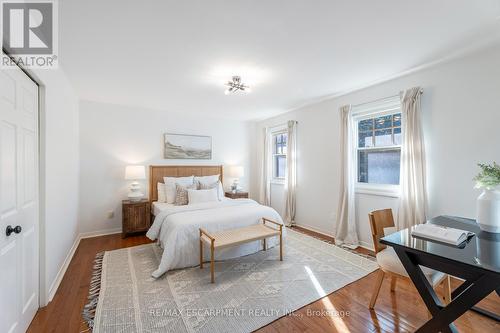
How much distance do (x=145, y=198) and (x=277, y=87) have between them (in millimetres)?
3226

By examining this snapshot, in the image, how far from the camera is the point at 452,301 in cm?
127

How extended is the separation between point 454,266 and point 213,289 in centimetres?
197

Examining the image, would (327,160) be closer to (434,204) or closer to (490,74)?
(434,204)

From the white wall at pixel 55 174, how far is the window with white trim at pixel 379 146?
3.96 metres

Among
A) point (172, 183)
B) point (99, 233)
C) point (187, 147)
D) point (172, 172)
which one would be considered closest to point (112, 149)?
point (172, 172)

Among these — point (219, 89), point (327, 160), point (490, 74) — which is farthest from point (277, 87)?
point (490, 74)

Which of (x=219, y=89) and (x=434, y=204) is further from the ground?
(x=219, y=89)

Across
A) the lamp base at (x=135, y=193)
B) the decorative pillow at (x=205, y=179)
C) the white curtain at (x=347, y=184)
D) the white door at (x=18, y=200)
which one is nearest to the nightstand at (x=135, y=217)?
the lamp base at (x=135, y=193)

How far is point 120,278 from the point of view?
245cm

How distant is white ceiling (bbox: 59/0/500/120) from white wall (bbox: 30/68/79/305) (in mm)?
397

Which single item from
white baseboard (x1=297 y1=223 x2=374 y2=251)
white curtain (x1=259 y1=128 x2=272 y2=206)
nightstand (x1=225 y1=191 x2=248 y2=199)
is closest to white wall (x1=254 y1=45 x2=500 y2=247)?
white baseboard (x1=297 y1=223 x2=374 y2=251)

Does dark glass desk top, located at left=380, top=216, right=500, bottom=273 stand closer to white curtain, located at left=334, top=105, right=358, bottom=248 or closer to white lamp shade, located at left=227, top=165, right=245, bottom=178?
white curtain, located at left=334, top=105, right=358, bottom=248

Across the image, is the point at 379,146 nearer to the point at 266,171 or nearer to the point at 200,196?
the point at 266,171

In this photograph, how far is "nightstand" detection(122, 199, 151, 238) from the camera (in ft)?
12.5
